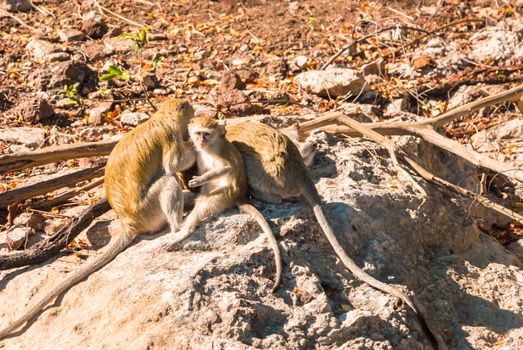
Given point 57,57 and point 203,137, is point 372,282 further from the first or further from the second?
point 57,57

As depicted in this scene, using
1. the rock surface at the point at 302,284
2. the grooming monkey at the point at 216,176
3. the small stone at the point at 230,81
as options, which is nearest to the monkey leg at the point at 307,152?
the rock surface at the point at 302,284

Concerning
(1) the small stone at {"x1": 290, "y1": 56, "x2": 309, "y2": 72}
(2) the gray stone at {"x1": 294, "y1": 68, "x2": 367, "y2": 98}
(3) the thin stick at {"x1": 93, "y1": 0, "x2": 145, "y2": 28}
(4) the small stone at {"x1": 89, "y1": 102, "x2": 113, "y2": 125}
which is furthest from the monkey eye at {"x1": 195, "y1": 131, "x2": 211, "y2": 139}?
(3) the thin stick at {"x1": 93, "y1": 0, "x2": 145, "y2": 28}

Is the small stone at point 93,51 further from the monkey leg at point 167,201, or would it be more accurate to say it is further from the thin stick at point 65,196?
the monkey leg at point 167,201

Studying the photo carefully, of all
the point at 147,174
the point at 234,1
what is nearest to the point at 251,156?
the point at 147,174

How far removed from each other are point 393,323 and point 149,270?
1651 mm

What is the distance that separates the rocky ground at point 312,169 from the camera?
17.7 ft

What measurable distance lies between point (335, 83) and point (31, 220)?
4.01 metres

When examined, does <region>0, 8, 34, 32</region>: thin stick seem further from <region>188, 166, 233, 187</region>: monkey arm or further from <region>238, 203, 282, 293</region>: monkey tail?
<region>238, 203, 282, 293</region>: monkey tail

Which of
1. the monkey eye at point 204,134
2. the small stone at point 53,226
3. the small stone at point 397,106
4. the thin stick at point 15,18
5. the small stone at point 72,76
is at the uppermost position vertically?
the monkey eye at point 204,134

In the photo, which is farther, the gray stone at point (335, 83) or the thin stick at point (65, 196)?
the gray stone at point (335, 83)

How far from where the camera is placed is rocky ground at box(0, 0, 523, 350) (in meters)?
5.41

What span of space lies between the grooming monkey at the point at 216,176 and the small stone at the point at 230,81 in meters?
3.56

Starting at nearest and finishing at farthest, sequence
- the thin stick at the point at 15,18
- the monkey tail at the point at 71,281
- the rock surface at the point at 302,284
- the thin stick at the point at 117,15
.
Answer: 1. the rock surface at the point at 302,284
2. the monkey tail at the point at 71,281
3. the thin stick at the point at 15,18
4. the thin stick at the point at 117,15

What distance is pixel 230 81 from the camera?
31.8 feet
